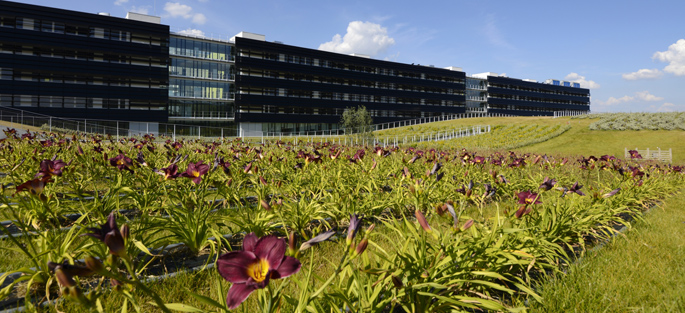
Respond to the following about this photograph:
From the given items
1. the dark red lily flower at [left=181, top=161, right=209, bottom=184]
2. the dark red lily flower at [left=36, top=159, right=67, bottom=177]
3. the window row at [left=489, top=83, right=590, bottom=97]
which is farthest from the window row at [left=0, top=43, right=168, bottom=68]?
the window row at [left=489, top=83, right=590, bottom=97]

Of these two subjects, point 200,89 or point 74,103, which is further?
point 200,89

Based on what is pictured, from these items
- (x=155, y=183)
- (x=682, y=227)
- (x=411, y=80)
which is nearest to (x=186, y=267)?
(x=155, y=183)

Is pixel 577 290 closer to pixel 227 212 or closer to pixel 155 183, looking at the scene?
pixel 227 212

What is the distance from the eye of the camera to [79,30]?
4306 cm

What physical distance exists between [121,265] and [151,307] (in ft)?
2.62

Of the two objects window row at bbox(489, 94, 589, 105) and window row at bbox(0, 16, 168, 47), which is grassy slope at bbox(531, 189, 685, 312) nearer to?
window row at bbox(0, 16, 168, 47)

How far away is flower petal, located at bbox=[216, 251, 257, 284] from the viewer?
117 centimetres

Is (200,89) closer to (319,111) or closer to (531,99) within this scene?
(319,111)

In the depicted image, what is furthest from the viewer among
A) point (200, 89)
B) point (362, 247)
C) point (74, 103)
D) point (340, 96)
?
point (340, 96)

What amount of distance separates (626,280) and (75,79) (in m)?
55.9

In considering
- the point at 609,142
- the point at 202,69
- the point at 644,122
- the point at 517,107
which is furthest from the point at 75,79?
the point at 517,107

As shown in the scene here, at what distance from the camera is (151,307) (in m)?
2.19

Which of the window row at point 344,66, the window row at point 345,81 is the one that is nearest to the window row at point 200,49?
the window row at point 344,66

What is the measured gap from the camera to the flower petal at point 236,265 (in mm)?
1173
